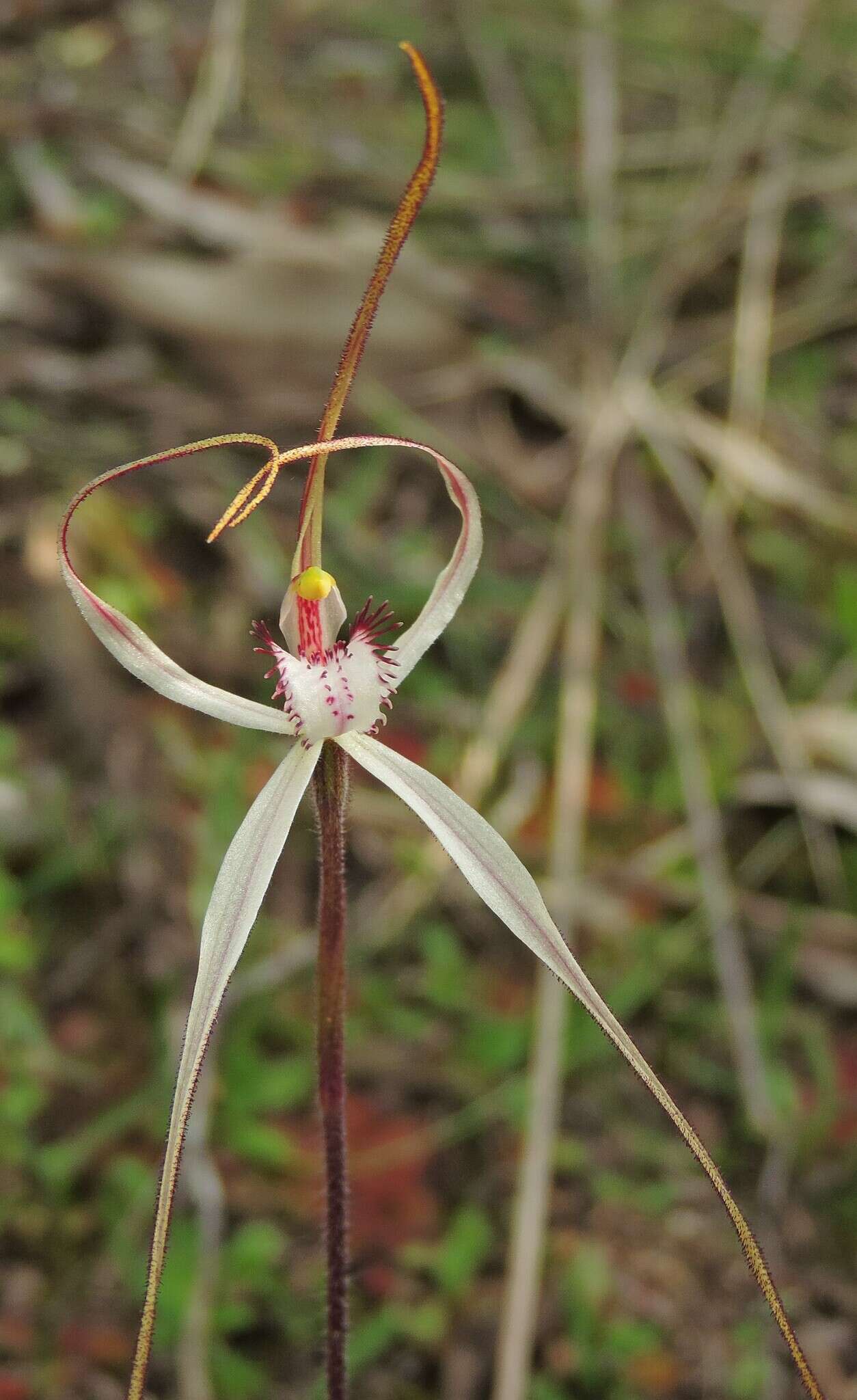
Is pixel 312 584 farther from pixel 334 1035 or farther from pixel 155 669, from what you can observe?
pixel 334 1035

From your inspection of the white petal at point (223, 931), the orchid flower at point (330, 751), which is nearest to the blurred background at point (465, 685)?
the orchid flower at point (330, 751)

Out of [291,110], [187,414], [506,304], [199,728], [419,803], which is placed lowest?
[419,803]

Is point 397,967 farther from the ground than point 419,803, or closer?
farther from the ground

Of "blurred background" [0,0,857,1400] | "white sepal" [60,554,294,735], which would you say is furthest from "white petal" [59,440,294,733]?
"blurred background" [0,0,857,1400]

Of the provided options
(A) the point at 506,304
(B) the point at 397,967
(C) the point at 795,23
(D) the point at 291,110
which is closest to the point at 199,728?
(B) the point at 397,967

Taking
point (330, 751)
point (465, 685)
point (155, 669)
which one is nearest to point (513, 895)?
point (330, 751)

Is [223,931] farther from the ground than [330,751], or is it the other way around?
[330,751]

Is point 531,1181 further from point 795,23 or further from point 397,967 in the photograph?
point 795,23

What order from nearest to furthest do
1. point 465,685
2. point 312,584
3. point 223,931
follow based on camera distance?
point 223,931, point 312,584, point 465,685
